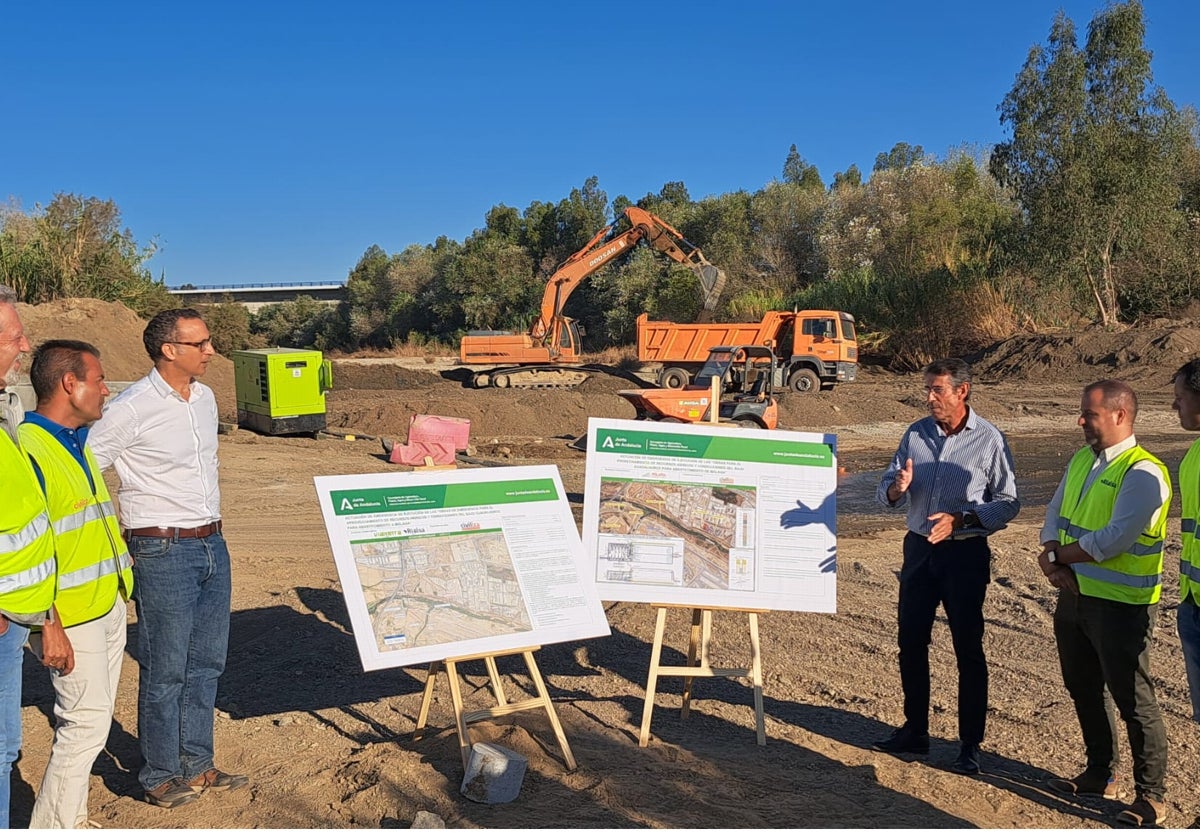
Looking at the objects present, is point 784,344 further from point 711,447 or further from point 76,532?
point 76,532

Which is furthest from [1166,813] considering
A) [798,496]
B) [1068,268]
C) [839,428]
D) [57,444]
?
[1068,268]

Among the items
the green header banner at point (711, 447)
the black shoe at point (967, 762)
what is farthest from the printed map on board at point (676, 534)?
the black shoe at point (967, 762)

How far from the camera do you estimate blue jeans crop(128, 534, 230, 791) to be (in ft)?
14.0

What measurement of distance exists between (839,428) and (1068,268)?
476 inches

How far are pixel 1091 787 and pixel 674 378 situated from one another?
894 inches

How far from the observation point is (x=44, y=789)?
3.82 meters

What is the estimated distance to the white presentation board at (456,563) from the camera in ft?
15.1

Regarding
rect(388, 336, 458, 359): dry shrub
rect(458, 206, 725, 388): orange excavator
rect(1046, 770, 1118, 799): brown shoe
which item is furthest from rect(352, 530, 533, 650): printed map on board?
rect(388, 336, 458, 359): dry shrub

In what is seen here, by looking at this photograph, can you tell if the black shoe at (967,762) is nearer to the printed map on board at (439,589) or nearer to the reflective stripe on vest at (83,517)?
the printed map on board at (439,589)

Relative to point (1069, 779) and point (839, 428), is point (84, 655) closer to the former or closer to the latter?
point (1069, 779)

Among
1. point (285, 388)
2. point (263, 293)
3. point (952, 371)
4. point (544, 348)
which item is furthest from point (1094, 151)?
point (263, 293)

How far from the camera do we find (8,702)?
328 cm

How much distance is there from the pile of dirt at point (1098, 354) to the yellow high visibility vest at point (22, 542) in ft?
84.7

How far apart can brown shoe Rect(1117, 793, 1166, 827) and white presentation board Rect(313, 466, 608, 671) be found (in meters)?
2.55
